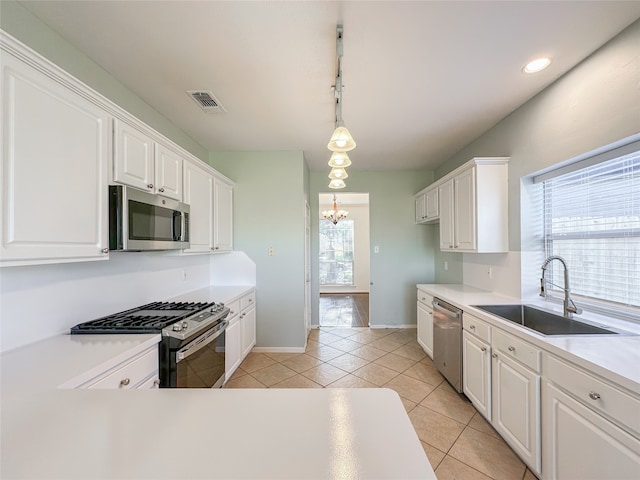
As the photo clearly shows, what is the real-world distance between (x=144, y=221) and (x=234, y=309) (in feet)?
4.30

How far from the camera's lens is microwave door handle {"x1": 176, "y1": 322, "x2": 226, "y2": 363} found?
166 centimetres

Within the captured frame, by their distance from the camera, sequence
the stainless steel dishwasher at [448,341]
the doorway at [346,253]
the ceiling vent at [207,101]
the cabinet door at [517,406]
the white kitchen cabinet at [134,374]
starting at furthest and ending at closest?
the doorway at [346,253] → the stainless steel dishwasher at [448,341] → the ceiling vent at [207,101] → the cabinet door at [517,406] → the white kitchen cabinet at [134,374]

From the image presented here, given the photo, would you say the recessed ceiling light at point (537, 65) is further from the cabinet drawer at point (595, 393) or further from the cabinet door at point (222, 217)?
the cabinet door at point (222, 217)

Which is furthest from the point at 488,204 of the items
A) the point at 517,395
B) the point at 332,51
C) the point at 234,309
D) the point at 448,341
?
the point at 234,309

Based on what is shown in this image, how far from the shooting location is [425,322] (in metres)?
3.30

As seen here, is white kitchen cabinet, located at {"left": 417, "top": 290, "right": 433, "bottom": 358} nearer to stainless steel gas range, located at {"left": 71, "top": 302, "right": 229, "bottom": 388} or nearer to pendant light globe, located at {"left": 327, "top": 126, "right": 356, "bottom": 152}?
pendant light globe, located at {"left": 327, "top": 126, "right": 356, "bottom": 152}

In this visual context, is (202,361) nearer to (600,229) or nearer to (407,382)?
(407,382)

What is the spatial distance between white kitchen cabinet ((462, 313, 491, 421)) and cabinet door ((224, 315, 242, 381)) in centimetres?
218

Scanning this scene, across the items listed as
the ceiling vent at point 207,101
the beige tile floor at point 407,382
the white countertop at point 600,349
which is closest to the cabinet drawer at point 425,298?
the beige tile floor at point 407,382

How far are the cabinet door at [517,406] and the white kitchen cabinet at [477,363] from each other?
0.06 meters

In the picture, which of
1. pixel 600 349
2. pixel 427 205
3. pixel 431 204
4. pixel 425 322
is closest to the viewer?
pixel 600 349

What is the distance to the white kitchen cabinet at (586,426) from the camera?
109 cm

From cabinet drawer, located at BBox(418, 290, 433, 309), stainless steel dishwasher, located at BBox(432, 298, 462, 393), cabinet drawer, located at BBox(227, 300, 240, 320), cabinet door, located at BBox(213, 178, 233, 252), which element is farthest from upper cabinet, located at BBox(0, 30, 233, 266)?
cabinet drawer, located at BBox(418, 290, 433, 309)

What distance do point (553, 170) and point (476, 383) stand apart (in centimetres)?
187
